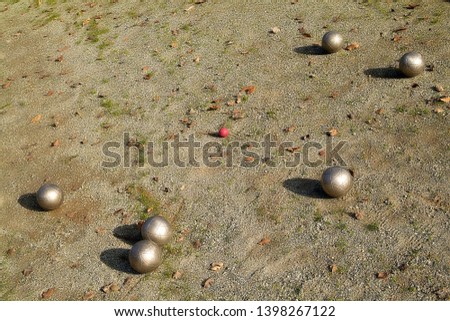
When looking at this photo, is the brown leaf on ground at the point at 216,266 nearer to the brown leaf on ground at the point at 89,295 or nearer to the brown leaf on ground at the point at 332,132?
the brown leaf on ground at the point at 89,295

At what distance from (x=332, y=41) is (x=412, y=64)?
1750 millimetres

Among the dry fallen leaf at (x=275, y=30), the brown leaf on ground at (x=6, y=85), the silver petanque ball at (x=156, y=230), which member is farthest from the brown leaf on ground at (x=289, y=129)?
the brown leaf on ground at (x=6, y=85)

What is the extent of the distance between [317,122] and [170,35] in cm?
516

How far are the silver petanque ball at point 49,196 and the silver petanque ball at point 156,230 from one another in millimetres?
1804

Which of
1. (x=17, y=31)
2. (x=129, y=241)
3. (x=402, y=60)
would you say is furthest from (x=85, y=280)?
(x=17, y=31)

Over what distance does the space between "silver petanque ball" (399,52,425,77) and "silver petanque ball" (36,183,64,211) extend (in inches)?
250

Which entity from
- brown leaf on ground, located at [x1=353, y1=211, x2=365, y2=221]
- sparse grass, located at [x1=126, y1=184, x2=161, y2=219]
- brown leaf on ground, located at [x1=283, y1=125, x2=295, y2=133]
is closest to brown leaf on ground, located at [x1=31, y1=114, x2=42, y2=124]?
sparse grass, located at [x1=126, y1=184, x2=161, y2=219]

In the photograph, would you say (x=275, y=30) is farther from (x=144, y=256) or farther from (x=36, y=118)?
(x=144, y=256)

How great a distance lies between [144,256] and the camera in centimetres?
634

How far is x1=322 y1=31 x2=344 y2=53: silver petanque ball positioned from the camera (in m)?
9.77

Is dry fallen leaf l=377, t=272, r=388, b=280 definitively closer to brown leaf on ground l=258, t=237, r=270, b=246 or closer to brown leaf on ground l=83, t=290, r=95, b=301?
brown leaf on ground l=258, t=237, r=270, b=246

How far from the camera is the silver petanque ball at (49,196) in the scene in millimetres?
7586

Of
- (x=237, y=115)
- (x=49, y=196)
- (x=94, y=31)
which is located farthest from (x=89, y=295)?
(x=94, y=31)

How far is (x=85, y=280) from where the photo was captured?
258 inches
